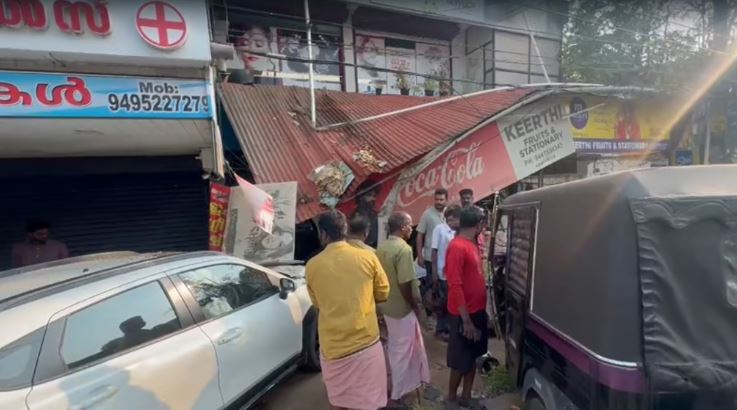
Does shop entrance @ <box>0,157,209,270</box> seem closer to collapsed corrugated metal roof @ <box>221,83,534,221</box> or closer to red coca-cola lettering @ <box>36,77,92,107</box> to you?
collapsed corrugated metal roof @ <box>221,83,534,221</box>

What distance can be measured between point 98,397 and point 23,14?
12.9 feet

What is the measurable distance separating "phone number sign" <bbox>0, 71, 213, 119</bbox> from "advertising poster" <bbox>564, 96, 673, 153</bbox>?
731 centimetres

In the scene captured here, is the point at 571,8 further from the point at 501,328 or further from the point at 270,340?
the point at 270,340

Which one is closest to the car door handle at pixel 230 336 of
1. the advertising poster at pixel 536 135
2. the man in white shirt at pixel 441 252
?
the man in white shirt at pixel 441 252

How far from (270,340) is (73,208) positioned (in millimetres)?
5475

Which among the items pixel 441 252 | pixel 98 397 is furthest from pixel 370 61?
pixel 98 397

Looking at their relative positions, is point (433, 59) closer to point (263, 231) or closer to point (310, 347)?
point (263, 231)

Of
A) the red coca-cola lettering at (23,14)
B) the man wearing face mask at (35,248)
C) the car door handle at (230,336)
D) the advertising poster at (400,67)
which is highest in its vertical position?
the advertising poster at (400,67)

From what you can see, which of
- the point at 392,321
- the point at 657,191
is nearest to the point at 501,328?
the point at 392,321

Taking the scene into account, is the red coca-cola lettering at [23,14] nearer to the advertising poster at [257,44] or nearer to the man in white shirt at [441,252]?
the man in white shirt at [441,252]

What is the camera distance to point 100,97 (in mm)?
4414

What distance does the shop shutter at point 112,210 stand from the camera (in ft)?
22.0

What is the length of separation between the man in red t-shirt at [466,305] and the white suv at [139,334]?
5.01 ft

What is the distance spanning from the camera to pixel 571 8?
38.7 feet
